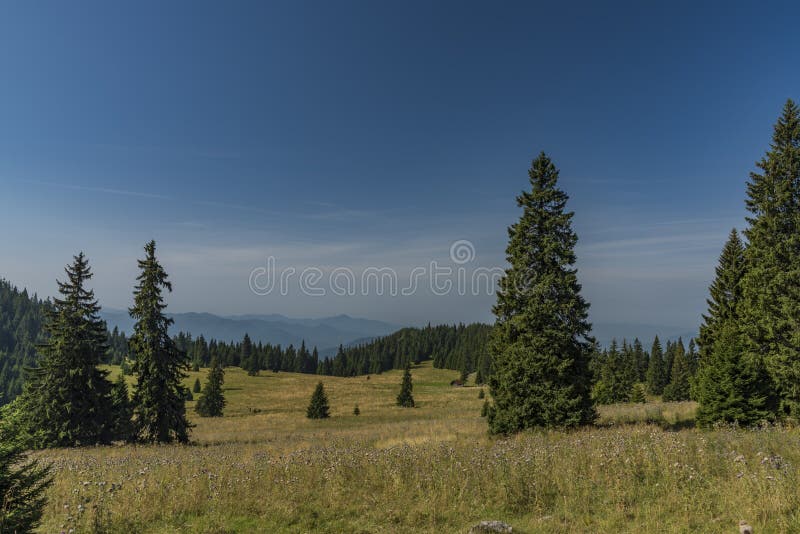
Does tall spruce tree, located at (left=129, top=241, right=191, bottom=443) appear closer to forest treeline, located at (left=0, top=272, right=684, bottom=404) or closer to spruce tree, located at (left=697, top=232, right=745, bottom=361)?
spruce tree, located at (left=697, top=232, right=745, bottom=361)

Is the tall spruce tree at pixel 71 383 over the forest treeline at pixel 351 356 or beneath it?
over

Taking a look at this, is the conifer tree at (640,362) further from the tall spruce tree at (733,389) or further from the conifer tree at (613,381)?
the tall spruce tree at (733,389)

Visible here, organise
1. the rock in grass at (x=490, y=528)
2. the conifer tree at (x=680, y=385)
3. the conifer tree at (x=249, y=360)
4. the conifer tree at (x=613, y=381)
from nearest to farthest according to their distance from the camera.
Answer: the rock in grass at (x=490, y=528)
the conifer tree at (x=613, y=381)
the conifer tree at (x=680, y=385)
the conifer tree at (x=249, y=360)

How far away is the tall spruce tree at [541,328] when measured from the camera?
16.7 meters

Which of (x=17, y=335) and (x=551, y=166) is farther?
(x=17, y=335)

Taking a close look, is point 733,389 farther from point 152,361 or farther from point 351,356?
point 351,356

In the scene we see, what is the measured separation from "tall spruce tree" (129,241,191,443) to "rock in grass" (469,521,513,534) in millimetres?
20498

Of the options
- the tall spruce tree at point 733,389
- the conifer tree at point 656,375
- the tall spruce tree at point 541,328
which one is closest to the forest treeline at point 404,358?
the conifer tree at point 656,375

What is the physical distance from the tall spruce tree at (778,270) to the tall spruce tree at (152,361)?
30002 mm

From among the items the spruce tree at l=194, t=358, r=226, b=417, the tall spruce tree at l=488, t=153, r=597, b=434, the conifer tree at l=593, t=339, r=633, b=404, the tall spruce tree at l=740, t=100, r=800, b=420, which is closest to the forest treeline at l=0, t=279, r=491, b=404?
the conifer tree at l=593, t=339, r=633, b=404

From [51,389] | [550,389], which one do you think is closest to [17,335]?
[51,389]

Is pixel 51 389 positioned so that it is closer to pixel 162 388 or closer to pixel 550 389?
pixel 162 388

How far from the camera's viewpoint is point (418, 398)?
71000 mm

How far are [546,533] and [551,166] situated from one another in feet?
54.3
